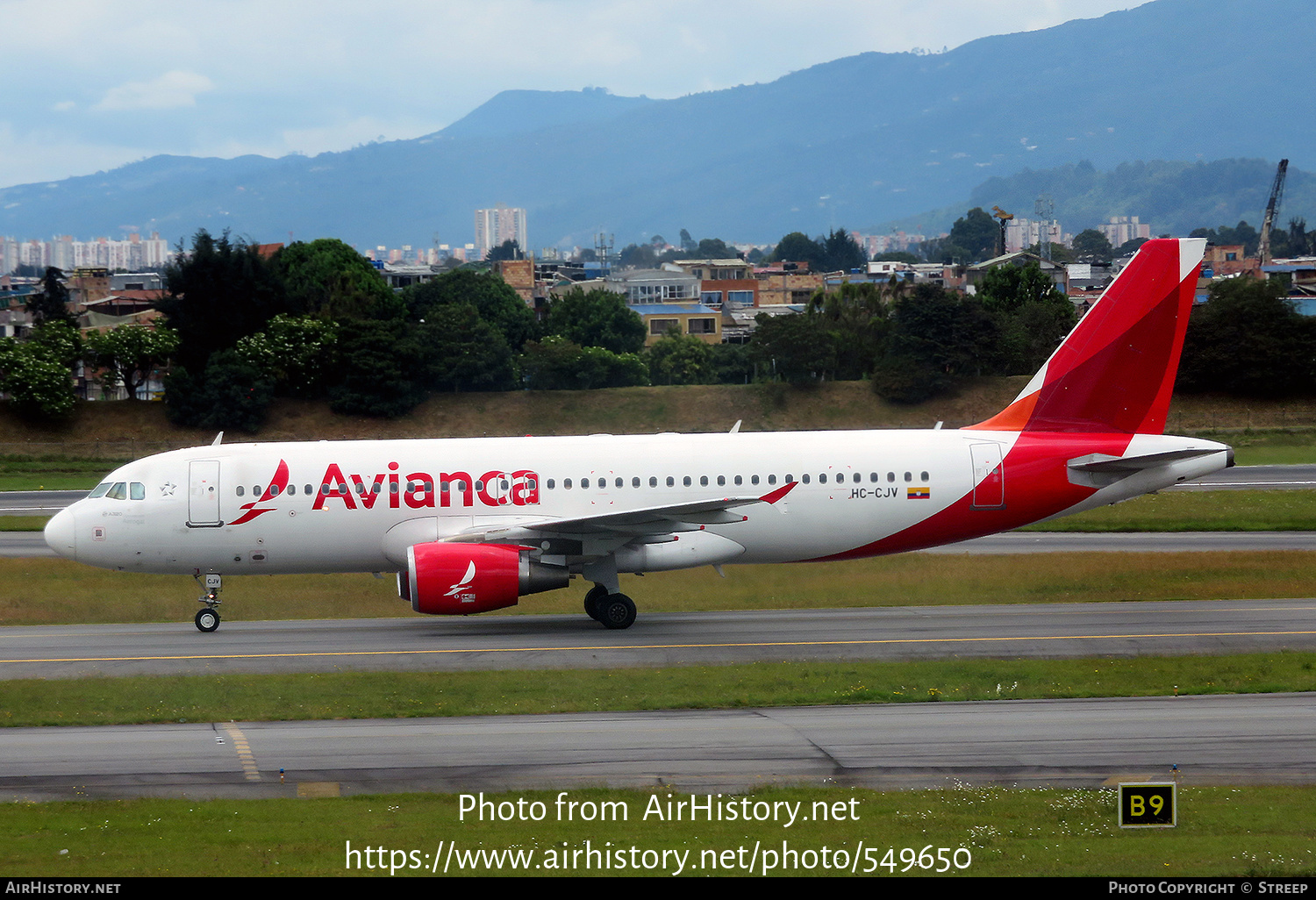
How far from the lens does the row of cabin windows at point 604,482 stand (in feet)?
91.9

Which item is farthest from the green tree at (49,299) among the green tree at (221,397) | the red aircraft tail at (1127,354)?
the red aircraft tail at (1127,354)

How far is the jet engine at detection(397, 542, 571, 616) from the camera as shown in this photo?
2592cm

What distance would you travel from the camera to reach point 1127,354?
96.0ft

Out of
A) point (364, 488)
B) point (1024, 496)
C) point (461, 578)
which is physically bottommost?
point (461, 578)

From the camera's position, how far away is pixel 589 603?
28266 mm

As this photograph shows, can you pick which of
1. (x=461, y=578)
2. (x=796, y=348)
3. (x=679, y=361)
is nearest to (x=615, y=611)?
(x=461, y=578)

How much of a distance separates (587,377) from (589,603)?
185 feet

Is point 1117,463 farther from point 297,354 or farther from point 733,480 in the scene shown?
point 297,354

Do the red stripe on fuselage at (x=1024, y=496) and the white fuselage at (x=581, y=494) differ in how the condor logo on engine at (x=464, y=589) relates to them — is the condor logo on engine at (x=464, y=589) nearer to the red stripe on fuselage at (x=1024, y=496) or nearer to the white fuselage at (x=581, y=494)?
the white fuselage at (x=581, y=494)

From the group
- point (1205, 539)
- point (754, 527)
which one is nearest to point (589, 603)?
point (754, 527)

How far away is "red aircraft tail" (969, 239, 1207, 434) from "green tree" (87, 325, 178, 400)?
62.5 metres

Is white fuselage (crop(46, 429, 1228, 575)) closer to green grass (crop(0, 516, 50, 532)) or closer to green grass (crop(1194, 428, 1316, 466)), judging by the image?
green grass (crop(0, 516, 50, 532))

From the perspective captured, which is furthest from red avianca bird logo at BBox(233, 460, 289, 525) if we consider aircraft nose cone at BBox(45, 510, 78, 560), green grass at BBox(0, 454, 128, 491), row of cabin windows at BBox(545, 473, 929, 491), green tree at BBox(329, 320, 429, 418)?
green tree at BBox(329, 320, 429, 418)

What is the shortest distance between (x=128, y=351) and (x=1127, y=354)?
65456 millimetres
